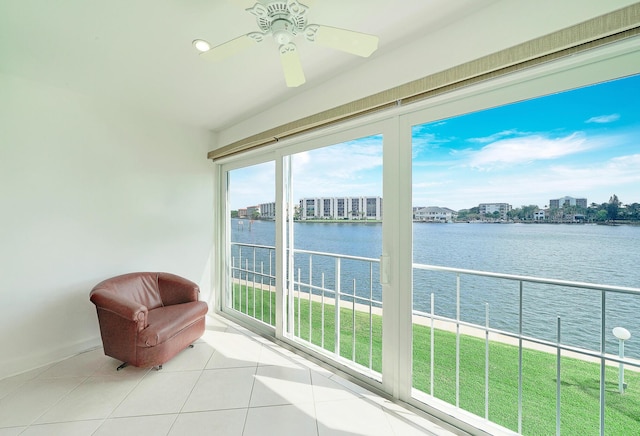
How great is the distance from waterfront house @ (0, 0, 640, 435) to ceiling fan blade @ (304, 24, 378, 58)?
0.32 m

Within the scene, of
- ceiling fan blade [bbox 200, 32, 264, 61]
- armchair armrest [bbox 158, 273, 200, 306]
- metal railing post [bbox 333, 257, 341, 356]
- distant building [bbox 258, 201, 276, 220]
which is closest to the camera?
ceiling fan blade [bbox 200, 32, 264, 61]

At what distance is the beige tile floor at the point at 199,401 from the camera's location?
165 cm

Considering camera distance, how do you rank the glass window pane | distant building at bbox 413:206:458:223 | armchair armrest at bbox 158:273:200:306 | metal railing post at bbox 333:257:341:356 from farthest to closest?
the glass window pane < armchair armrest at bbox 158:273:200:306 < metal railing post at bbox 333:257:341:356 < distant building at bbox 413:206:458:223

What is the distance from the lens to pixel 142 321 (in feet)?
7.09

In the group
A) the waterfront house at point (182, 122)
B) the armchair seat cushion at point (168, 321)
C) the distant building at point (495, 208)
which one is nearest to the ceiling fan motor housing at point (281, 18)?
the waterfront house at point (182, 122)

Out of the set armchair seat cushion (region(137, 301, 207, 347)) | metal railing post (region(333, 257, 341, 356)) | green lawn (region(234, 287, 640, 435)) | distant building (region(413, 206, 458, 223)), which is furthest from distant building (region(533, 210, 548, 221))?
armchair seat cushion (region(137, 301, 207, 347))

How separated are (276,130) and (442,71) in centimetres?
158

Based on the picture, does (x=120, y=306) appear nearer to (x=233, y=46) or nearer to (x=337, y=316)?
(x=337, y=316)

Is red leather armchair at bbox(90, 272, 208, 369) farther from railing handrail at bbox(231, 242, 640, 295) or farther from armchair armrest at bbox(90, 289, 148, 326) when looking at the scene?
railing handrail at bbox(231, 242, 640, 295)

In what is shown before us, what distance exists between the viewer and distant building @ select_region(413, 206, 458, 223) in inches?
73.1

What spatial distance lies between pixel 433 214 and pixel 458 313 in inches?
27.8

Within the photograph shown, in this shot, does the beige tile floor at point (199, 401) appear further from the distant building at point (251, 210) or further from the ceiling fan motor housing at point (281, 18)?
the ceiling fan motor housing at point (281, 18)

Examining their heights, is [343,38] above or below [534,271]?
above

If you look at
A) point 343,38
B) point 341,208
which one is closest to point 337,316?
point 341,208
